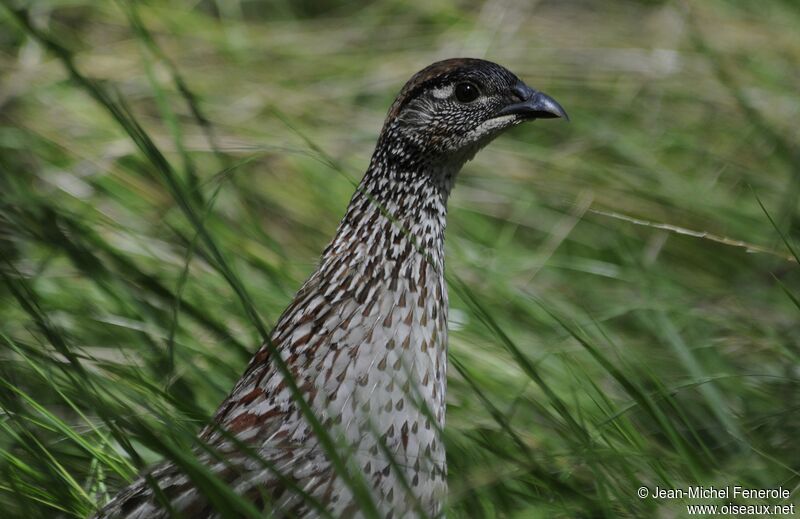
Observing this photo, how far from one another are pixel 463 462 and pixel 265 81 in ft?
10.2

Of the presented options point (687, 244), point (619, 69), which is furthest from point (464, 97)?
point (619, 69)

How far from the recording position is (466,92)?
9.07 ft

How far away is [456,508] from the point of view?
7.24 feet

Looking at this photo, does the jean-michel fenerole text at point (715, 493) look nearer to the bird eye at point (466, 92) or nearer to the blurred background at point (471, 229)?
the blurred background at point (471, 229)

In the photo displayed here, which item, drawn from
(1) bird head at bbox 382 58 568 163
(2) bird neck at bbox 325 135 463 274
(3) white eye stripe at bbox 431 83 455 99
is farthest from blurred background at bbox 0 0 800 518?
(3) white eye stripe at bbox 431 83 455 99

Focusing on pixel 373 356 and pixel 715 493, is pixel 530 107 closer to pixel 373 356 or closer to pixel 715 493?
pixel 373 356

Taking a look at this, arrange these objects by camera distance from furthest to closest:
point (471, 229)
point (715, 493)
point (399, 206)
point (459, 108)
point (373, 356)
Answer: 1. point (471, 229)
2. point (459, 108)
3. point (399, 206)
4. point (373, 356)
5. point (715, 493)

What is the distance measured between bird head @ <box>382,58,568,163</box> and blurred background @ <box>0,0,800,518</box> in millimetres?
256

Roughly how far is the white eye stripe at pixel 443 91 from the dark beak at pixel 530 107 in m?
0.13

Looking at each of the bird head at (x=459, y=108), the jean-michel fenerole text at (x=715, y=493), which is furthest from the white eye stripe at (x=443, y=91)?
the jean-michel fenerole text at (x=715, y=493)

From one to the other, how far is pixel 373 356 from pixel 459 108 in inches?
26.2

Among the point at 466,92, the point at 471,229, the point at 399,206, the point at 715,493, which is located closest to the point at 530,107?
the point at 466,92

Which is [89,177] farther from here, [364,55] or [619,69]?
[619,69]

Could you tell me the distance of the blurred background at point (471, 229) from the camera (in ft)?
7.60
